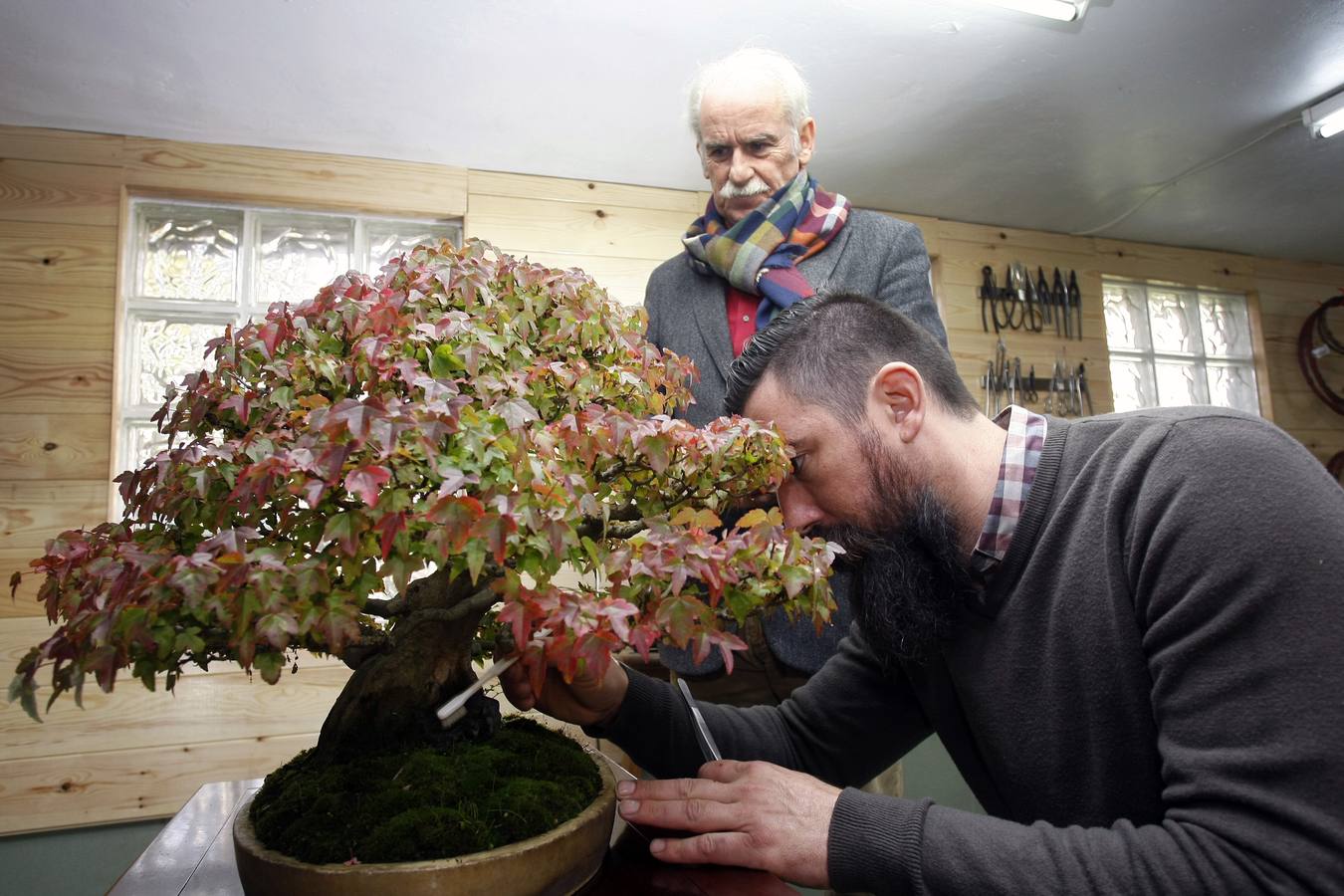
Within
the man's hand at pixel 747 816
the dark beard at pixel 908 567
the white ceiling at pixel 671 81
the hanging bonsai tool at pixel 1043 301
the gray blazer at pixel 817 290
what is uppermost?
the white ceiling at pixel 671 81

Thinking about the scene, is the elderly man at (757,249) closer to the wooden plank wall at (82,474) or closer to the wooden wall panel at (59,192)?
the wooden plank wall at (82,474)

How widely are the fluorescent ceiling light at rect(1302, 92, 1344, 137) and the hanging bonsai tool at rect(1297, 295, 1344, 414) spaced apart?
6.01 ft

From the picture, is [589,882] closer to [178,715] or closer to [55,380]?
[178,715]

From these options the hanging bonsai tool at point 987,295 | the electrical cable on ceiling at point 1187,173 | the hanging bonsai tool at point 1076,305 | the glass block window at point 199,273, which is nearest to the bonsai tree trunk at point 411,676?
the glass block window at point 199,273

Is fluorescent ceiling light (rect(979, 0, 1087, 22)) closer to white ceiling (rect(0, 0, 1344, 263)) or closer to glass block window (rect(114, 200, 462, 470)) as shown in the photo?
white ceiling (rect(0, 0, 1344, 263))

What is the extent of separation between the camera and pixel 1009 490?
94cm

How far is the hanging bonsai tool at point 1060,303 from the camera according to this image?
3.79 meters

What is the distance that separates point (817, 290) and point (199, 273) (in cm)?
233

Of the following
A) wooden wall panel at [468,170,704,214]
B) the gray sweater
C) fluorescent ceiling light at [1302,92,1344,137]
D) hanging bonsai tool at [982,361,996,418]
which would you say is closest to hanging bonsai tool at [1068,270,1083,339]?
hanging bonsai tool at [982,361,996,418]

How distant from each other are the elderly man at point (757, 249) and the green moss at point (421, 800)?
603mm

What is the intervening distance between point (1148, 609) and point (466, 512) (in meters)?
0.59

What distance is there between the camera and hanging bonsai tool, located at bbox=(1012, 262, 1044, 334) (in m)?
3.73

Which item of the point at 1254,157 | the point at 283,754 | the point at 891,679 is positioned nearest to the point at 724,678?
the point at 891,679

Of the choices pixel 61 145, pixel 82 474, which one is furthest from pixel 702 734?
pixel 61 145
